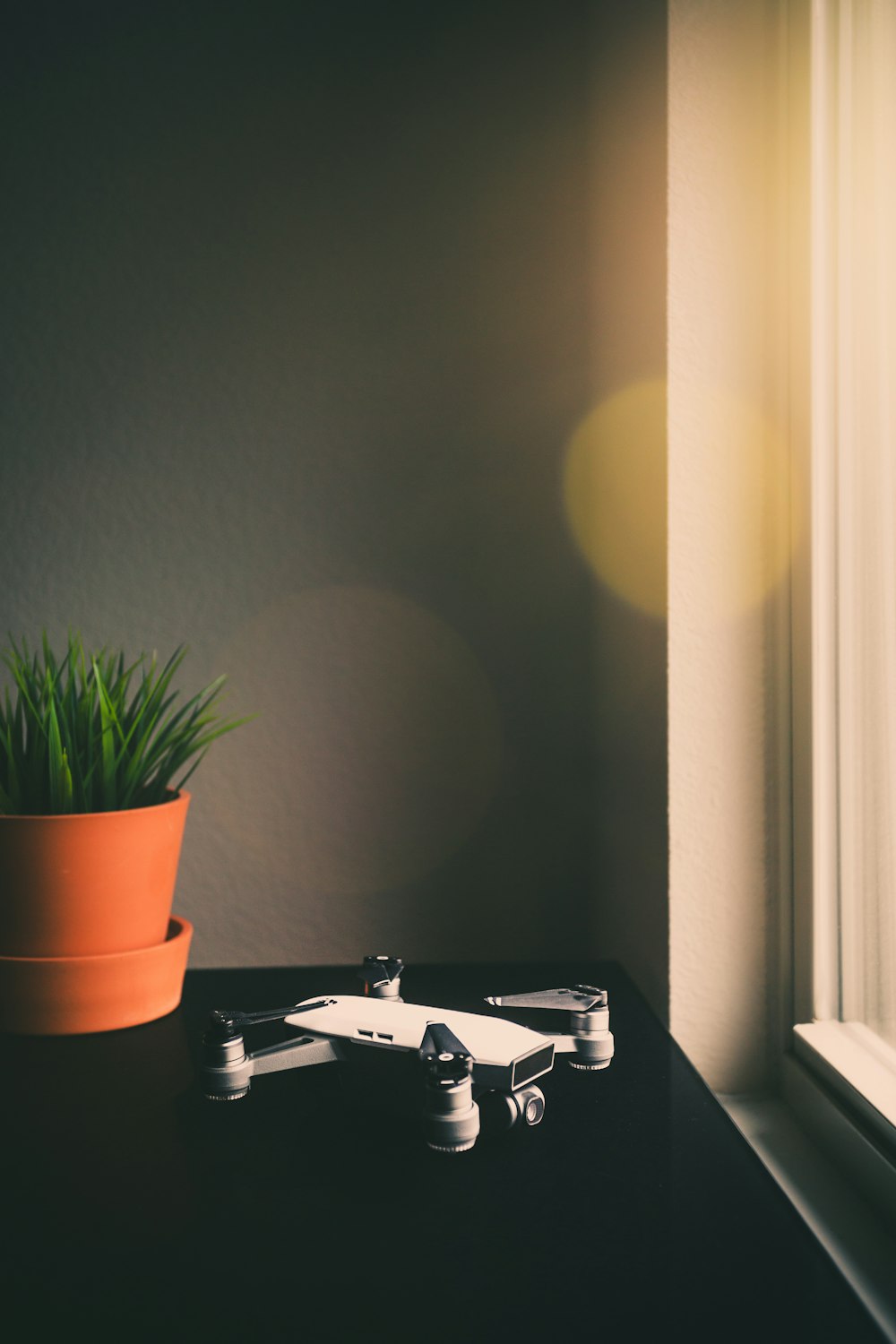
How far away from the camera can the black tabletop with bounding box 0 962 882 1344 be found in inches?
16.3

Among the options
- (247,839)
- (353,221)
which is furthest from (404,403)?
(247,839)

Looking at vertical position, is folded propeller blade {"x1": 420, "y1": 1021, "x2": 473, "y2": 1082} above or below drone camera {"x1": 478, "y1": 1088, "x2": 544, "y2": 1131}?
above

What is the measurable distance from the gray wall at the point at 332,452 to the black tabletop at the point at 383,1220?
0.47 meters

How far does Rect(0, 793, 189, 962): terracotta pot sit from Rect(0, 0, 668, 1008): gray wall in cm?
39

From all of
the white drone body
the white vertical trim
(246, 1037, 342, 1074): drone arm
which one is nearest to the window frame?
the white vertical trim

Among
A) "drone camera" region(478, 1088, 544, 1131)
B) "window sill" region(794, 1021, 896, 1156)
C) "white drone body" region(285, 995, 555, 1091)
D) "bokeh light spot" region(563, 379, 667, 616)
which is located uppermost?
"bokeh light spot" region(563, 379, 667, 616)

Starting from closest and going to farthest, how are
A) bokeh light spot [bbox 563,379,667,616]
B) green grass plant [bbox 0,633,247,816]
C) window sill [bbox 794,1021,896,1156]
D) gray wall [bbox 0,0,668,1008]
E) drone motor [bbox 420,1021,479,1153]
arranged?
drone motor [bbox 420,1021,479,1153]
window sill [bbox 794,1021,896,1156]
green grass plant [bbox 0,633,247,816]
bokeh light spot [bbox 563,379,667,616]
gray wall [bbox 0,0,668,1008]

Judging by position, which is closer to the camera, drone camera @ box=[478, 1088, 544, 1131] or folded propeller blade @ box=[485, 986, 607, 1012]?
drone camera @ box=[478, 1088, 544, 1131]

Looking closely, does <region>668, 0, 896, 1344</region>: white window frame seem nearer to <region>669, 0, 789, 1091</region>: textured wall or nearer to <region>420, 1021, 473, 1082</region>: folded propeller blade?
<region>669, 0, 789, 1091</region>: textured wall

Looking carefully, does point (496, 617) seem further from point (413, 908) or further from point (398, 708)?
point (413, 908)

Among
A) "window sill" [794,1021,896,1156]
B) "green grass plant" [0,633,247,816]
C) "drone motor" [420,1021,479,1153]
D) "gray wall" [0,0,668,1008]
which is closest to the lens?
"drone motor" [420,1021,479,1153]

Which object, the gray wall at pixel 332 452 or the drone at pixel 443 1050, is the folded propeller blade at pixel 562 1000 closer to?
the drone at pixel 443 1050

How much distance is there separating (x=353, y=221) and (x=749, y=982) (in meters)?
0.97

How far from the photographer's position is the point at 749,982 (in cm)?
84
